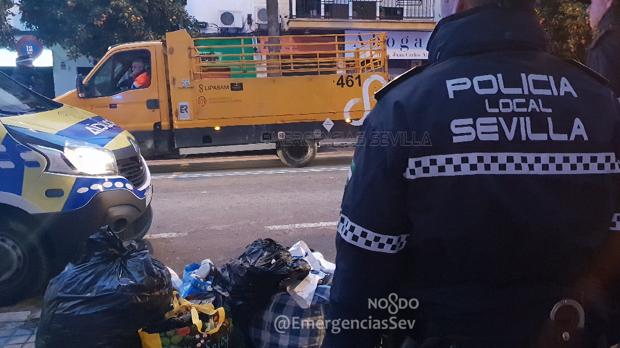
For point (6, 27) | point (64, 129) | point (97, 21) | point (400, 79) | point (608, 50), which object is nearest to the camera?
point (400, 79)

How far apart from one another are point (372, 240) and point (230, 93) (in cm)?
914

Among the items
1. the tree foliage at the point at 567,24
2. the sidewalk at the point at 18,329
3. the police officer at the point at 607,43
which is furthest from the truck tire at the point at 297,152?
the police officer at the point at 607,43

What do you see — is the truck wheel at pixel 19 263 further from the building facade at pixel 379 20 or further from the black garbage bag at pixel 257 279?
the building facade at pixel 379 20

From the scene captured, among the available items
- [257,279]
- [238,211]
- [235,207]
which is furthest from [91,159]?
[235,207]

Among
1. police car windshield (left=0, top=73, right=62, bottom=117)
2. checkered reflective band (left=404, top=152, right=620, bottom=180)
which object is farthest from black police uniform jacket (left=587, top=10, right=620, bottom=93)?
police car windshield (left=0, top=73, right=62, bottom=117)

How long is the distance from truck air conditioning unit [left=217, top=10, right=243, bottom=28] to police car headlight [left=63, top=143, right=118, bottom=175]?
1354 centimetres

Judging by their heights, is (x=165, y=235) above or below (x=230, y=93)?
below

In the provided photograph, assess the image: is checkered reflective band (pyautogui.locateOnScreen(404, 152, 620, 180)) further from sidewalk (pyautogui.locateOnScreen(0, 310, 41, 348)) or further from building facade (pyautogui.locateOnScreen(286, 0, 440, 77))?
building facade (pyautogui.locateOnScreen(286, 0, 440, 77))

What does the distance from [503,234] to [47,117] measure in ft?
12.9

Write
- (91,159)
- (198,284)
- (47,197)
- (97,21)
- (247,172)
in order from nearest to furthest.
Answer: (198,284), (47,197), (91,159), (247,172), (97,21)

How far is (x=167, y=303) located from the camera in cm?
274

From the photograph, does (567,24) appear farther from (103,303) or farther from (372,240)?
(372,240)

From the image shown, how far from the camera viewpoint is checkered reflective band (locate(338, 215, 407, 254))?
123 cm

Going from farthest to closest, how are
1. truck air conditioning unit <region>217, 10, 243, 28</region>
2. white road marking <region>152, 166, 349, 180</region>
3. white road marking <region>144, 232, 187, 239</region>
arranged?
truck air conditioning unit <region>217, 10, 243, 28</region>
white road marking <region>152, 166, 349, 180</region>
white road marking <region>144, 232, 187, 239</region>
